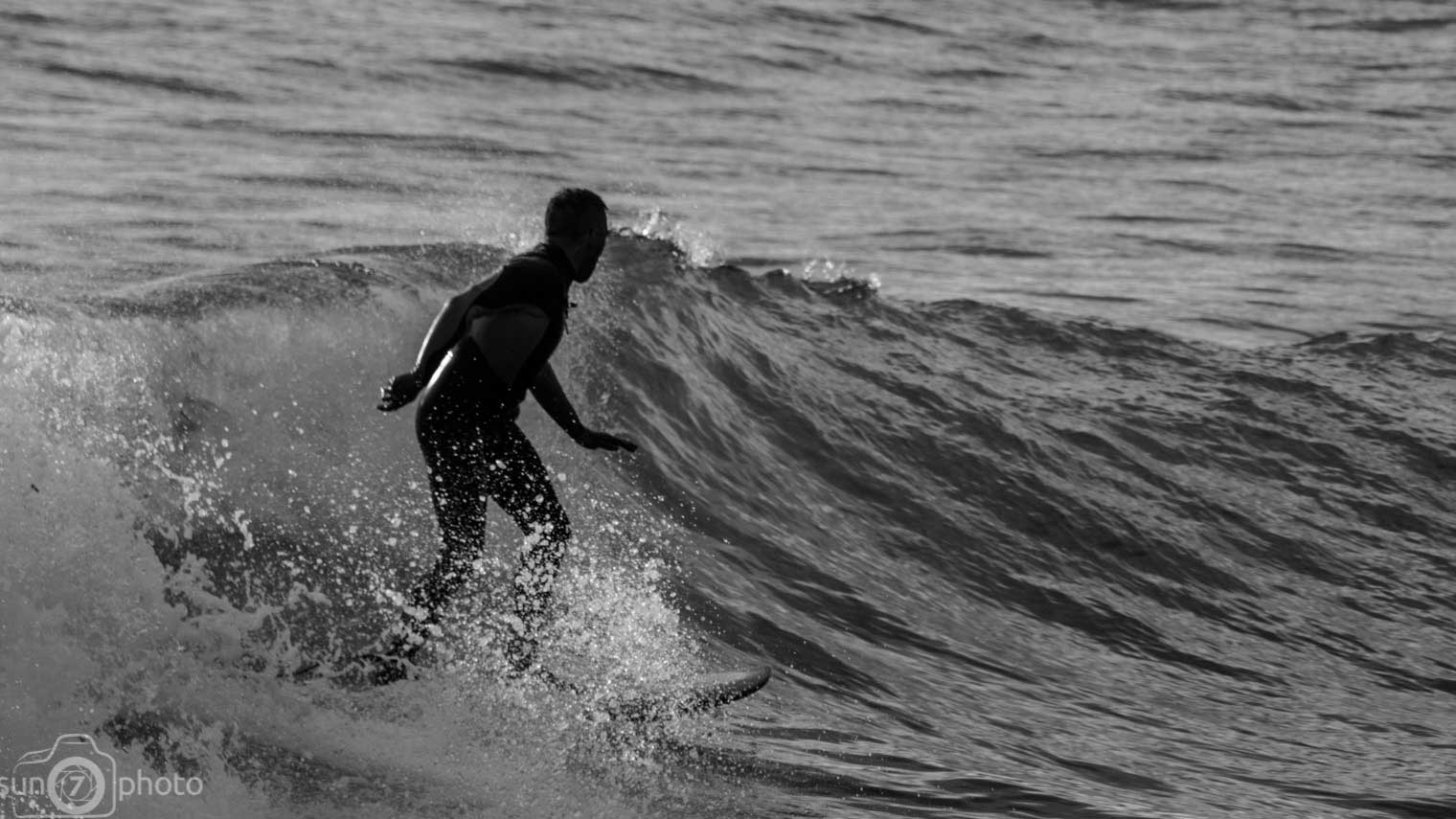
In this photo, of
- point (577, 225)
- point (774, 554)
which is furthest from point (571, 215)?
point (774, 554)

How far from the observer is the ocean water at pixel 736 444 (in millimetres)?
5879

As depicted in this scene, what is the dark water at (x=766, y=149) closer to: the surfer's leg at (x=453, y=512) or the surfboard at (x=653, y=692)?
the surfer's leg at (x=453, y=512)

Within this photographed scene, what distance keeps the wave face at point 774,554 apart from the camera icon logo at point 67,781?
9 centimetres

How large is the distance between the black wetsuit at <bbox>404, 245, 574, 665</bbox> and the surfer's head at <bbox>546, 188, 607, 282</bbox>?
1.8 inches

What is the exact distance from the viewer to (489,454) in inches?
247

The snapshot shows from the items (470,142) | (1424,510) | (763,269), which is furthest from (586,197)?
(470,142)

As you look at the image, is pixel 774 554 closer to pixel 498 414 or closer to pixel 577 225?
pixel 498 414

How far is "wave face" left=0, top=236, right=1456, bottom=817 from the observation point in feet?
18.9

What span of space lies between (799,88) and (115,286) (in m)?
15.0

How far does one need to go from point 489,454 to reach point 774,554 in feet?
10.8

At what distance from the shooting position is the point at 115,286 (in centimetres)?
1016

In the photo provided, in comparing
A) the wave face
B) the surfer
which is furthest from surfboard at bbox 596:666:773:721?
the surfer

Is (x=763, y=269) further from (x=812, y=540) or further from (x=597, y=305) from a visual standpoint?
(x=812, y=540)

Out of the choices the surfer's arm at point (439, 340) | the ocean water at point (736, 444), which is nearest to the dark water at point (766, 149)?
the ocean water at point (736, 444)
